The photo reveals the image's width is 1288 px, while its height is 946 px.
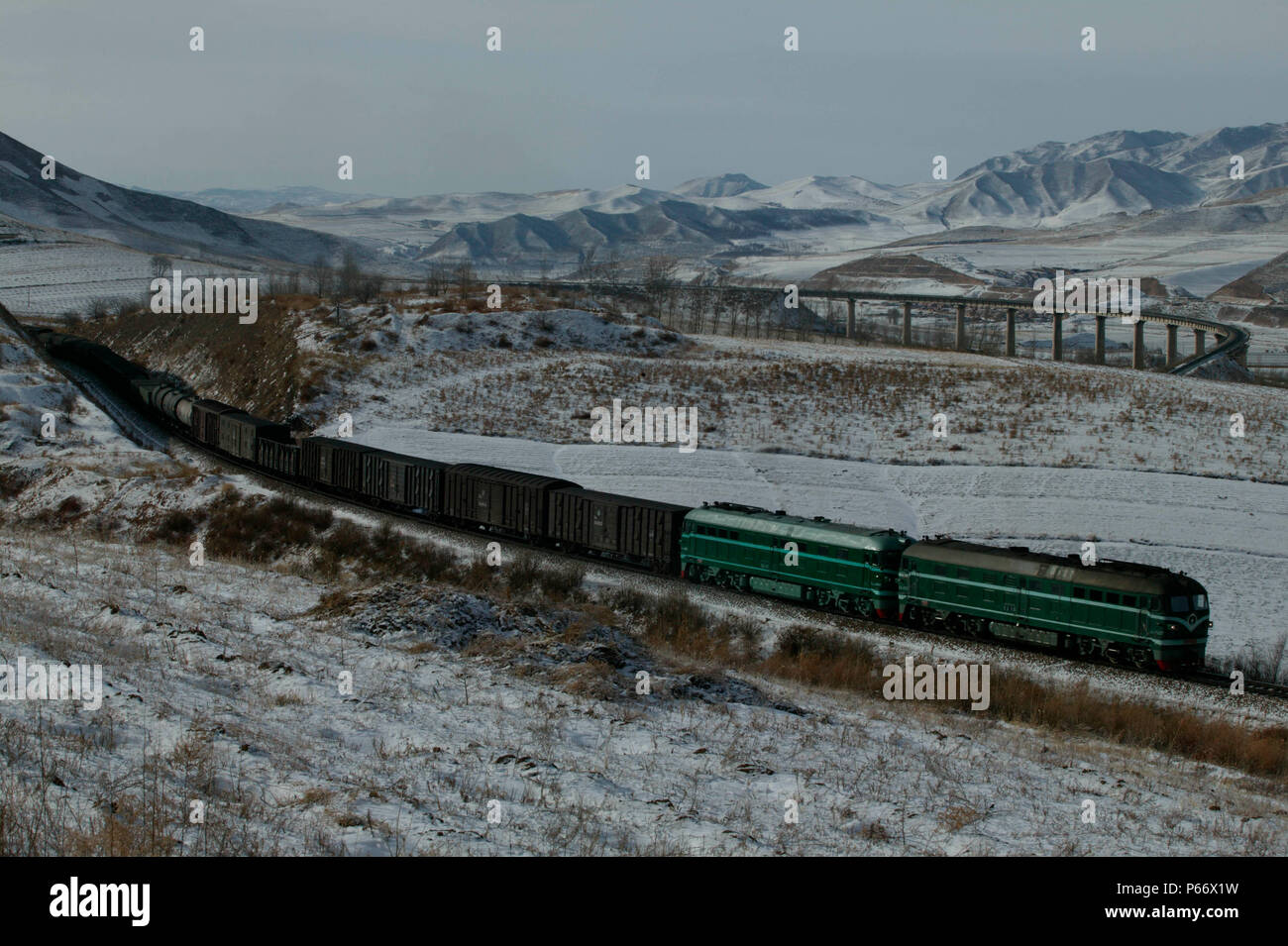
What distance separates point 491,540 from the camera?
135ft

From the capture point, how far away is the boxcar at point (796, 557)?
31531mm

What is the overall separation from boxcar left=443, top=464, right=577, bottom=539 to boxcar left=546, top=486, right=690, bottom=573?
73cm

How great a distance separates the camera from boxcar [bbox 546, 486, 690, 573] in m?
36.5

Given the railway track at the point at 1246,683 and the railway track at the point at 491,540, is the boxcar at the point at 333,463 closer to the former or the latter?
the railway track at the point at 491,540

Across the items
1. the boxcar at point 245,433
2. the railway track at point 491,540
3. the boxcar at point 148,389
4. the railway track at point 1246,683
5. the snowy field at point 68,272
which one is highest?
the snowy field at point 68,272

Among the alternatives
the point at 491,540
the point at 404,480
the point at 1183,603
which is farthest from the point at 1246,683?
the point at 404,480

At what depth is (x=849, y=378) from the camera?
74.1m

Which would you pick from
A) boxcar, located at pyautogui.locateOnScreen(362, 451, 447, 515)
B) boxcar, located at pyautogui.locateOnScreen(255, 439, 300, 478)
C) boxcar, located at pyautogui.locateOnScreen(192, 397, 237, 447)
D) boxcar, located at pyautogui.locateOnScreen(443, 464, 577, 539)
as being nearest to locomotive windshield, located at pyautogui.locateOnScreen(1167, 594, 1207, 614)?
boxcar, located at pyautogui.locateOnScreen(443, 464, 577, 539)

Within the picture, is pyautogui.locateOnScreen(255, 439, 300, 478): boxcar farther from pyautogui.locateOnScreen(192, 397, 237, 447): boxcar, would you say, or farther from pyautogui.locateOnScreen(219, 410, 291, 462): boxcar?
pyautogui.locateOnScreen(192, 397, 237, 447): boxcar

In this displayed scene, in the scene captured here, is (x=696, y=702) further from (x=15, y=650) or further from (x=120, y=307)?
(x=120, y=307)

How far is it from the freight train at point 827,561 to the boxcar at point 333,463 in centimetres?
7

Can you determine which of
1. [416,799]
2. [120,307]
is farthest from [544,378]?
[120,307]

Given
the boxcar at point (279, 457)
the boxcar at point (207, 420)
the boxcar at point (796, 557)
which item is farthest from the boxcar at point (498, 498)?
the boxcar at point (207, 420)

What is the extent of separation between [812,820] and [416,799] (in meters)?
5.25
